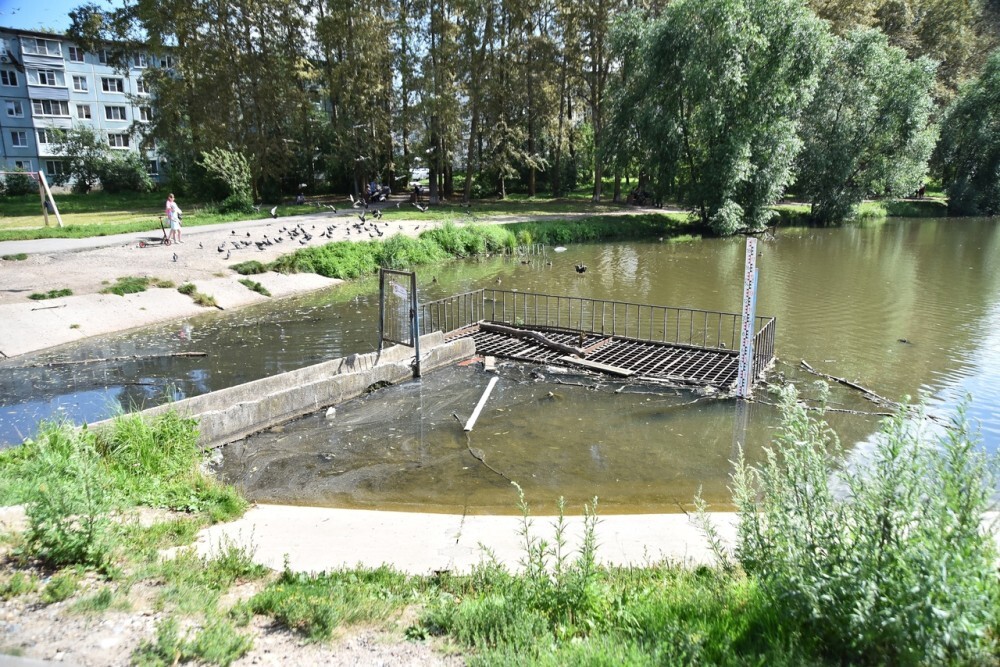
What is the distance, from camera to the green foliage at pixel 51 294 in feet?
61.4

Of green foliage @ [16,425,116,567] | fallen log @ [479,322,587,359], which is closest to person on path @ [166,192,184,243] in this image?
fallen log @ [479,322,587,359]

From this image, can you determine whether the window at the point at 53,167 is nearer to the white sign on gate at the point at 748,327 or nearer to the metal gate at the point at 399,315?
the metal gate at the point at 399,315

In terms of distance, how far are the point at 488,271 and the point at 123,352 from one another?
15246mm

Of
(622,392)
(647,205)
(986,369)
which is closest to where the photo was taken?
(622,392)

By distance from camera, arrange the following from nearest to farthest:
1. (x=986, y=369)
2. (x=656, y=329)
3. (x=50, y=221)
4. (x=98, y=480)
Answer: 1. (x=98, y=480)
2. (x=986, y=369)
3. (x=656, y=329)
4. (x=50, y=221)

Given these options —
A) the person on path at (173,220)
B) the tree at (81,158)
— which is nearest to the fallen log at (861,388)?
the person on path at (173,220)

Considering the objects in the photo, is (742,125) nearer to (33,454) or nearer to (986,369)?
(986,369)

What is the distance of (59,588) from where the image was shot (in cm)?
479

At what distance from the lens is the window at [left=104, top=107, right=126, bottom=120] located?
2554 inches

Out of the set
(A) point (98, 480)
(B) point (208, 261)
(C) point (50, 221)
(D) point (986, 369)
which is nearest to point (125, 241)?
(B) point (208, 261)

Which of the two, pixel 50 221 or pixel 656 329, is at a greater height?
pixel 50 221

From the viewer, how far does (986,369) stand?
1473 cm

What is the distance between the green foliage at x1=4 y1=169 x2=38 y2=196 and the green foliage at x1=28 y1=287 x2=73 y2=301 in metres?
39.7

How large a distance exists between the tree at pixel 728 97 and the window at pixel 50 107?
180 ft
